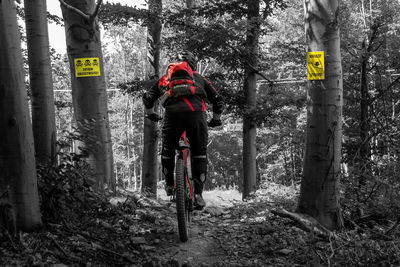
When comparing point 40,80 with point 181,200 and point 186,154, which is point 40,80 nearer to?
point 186,154

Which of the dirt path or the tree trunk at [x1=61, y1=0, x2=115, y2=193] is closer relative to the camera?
the dirt path

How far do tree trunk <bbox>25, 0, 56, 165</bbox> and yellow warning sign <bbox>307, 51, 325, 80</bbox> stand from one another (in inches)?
132

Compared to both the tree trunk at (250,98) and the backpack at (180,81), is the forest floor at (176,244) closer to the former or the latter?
the backpack at (180,81)

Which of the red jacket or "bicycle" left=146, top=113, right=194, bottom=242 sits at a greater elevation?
the red jacket

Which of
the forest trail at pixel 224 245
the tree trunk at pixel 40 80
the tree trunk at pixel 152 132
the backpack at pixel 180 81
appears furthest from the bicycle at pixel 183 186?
the tree trunk at pixel 152 132

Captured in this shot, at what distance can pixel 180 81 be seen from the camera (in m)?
4.55

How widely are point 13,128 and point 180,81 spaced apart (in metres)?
2.04

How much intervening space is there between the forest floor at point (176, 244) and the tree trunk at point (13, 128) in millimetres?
344

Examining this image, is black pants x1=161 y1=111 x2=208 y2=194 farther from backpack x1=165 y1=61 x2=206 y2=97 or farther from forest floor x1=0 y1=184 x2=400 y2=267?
forest floor x1=0 y1=184 x2=400 y2=267

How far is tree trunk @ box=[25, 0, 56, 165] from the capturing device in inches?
177

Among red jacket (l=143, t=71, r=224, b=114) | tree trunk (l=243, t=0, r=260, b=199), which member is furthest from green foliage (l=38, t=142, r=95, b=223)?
tree trunk (l=243, t=0, r=260, b=199)

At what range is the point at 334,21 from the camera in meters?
4.77

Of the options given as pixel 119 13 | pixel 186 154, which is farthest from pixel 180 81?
pixel 119 13

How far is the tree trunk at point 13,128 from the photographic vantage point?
122 inches
